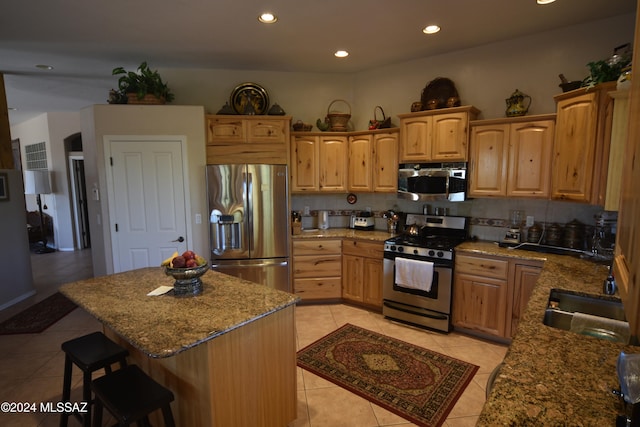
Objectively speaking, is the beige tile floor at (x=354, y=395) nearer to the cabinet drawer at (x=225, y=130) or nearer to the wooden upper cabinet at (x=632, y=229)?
the wooden upper cabinet at (x=632, y=229)

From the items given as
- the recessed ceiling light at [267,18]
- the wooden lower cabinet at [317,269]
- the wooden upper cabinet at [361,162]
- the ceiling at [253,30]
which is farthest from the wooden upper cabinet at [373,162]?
the recessed ceiling light at [267,18]

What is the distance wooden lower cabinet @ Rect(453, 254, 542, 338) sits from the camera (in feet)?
9.93

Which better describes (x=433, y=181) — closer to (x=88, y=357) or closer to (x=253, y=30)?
(x=253, y=30)

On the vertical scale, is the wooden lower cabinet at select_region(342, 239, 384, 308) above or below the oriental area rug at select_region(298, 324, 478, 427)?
above

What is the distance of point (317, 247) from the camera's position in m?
4.14

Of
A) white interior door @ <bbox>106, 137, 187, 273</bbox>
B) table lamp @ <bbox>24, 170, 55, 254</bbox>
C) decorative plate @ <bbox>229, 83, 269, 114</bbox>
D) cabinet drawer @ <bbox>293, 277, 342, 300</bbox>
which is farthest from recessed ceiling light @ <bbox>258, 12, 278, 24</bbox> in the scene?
table lamp @ <bbox>24, 170, 55, 254</bbox>

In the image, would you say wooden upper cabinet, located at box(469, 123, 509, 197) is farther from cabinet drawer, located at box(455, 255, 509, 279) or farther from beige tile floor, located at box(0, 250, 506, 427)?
beige tile floor, located at box(0, 250, 506, 427)

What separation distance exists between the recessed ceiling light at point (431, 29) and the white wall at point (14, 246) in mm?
5154

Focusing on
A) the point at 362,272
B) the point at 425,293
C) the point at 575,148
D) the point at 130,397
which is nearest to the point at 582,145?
the point at 575,148

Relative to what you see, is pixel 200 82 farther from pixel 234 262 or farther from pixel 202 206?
pixel 234 262

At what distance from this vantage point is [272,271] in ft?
13.2

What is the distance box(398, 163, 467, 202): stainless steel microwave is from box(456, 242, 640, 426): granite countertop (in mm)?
1897

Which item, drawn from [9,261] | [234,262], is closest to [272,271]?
[234,262]

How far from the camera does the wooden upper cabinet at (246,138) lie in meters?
3.97
